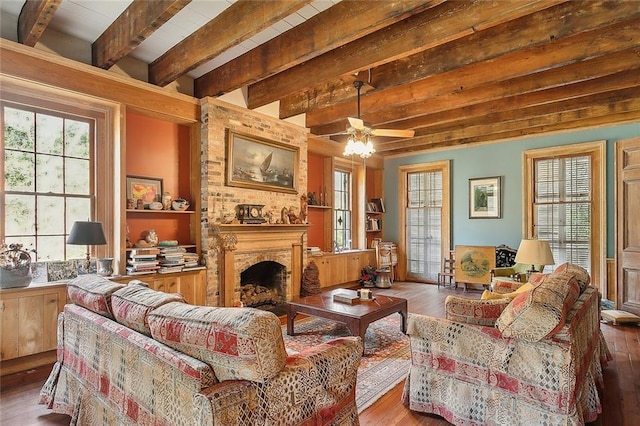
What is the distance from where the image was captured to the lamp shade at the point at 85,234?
325 centimetres

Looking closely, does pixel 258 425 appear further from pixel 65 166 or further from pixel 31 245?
pixel 65 166

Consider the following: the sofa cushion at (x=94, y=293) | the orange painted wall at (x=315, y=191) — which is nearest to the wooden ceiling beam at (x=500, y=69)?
the orange painted wall at (x=315, y=191)

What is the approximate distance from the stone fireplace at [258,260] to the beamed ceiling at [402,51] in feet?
6.07

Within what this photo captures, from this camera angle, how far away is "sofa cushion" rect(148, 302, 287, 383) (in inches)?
55.2

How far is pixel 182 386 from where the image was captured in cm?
146

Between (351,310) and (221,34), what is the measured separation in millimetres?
3011

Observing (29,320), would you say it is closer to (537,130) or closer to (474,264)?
(474,264)

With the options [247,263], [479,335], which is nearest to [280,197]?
[247,263]

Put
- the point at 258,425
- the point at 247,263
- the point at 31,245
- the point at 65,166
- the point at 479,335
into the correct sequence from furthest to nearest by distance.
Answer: the point at 247,263 → the point at 65,166 → the point at 31,245 → the point at 479,335 → the point at 258,425

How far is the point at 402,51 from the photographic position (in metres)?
3.25

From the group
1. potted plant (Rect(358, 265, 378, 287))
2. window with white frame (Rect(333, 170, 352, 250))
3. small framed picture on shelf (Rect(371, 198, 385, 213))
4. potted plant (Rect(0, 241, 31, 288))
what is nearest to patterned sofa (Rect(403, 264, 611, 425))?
potted plant (Rect(0, 241, 31, 288))

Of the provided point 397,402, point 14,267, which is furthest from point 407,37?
point 14,267

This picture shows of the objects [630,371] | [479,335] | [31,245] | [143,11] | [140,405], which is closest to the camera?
[140,405]

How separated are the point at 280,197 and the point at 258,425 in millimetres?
4367
